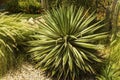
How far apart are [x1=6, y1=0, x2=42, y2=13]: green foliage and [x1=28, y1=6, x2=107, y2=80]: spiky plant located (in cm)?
519

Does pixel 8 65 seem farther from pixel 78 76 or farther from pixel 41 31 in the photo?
pixel 78 76

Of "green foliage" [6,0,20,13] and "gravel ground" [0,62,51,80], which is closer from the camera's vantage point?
"gravel ground" [0,62,51,80]

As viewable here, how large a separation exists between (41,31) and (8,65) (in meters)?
1.21

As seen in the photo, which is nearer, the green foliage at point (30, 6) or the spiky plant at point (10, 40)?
the spiky plant at point (10, 40)

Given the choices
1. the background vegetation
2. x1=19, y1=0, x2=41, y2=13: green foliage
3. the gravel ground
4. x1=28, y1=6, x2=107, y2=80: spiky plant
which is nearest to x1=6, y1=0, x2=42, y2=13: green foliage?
x1=19, y1=0, x2=41, y2=13: green foliage

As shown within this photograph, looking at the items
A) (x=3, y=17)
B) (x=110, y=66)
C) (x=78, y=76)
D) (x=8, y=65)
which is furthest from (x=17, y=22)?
(x=110, y=66)

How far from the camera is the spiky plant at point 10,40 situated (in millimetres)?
7328

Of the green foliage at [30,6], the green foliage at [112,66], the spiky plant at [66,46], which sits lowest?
the green foliage at [112,66]

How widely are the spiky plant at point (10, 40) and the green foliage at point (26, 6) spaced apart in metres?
4.81

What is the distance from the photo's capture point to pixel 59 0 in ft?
34.6

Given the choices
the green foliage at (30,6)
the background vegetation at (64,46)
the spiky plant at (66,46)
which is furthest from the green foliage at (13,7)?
the spiky plant at (66,46)

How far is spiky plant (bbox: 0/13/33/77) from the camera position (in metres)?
7.33

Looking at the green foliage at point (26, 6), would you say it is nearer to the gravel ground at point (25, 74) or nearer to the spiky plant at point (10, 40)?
the spiky plant at point (10, 40)

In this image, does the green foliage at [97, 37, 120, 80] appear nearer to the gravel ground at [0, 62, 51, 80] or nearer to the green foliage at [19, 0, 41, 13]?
the gravel ground at [0, 62, 51, 80]
